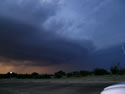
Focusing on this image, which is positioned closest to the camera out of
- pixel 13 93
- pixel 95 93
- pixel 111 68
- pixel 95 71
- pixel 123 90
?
pixel 123 90

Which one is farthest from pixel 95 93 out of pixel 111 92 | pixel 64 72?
pixel 64 72

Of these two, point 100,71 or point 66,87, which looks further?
point 100,71

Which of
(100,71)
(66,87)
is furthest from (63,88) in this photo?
(100,71)

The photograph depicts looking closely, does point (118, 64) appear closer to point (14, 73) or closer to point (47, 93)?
point (47, 93)

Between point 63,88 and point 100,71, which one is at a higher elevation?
point 100,71

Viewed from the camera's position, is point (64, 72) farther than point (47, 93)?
Yes

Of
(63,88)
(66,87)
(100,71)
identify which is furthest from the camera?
(100,71)

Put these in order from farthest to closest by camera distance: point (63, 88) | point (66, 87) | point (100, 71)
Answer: point (100, 71) < point (66, 87) < point (63, 88)

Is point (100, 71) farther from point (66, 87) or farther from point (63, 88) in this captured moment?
point (63, 88)

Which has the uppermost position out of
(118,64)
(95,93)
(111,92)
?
(118,64)

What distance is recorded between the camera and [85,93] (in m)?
11.9

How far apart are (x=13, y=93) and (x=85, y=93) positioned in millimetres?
6304

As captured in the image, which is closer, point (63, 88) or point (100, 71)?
point (63, 88)

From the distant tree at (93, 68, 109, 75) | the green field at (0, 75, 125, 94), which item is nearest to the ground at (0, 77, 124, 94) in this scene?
the green field at (0, 75, 125, 94)
